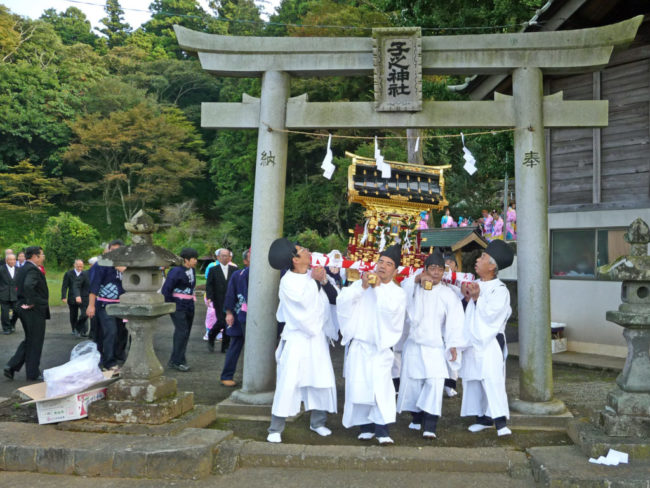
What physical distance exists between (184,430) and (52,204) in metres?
37.2

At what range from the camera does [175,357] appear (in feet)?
30.0

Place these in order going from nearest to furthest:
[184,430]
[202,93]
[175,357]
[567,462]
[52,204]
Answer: [567,462] → [184,430] → [175,357] → [52,204] → [202,93]

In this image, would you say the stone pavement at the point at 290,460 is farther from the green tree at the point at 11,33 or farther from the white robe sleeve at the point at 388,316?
the green tree at the point at 11,33

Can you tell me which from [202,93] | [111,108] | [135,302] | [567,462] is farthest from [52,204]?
[567,462]

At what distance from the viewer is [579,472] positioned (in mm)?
4539

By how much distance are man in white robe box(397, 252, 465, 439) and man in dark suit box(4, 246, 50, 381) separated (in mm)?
5620

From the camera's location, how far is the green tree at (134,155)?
3600cm

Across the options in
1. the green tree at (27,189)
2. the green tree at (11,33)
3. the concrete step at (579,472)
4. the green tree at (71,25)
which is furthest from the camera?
the green tree at (71,25)

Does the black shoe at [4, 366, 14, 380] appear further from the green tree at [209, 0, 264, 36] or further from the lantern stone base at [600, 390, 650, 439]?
the green tree at [209, 0, 264, 36]

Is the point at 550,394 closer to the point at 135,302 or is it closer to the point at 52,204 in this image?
the point at 135,302

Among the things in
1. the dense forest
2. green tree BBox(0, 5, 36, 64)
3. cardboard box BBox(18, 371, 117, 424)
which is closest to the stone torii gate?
cardboard box BBox(18, 371, 117, 424)

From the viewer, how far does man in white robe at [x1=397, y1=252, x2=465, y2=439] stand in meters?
5.75

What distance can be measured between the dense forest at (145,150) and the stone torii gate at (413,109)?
17185 mm

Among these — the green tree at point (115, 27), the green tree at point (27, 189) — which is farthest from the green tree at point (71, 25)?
the green tree at point (27, 189)
